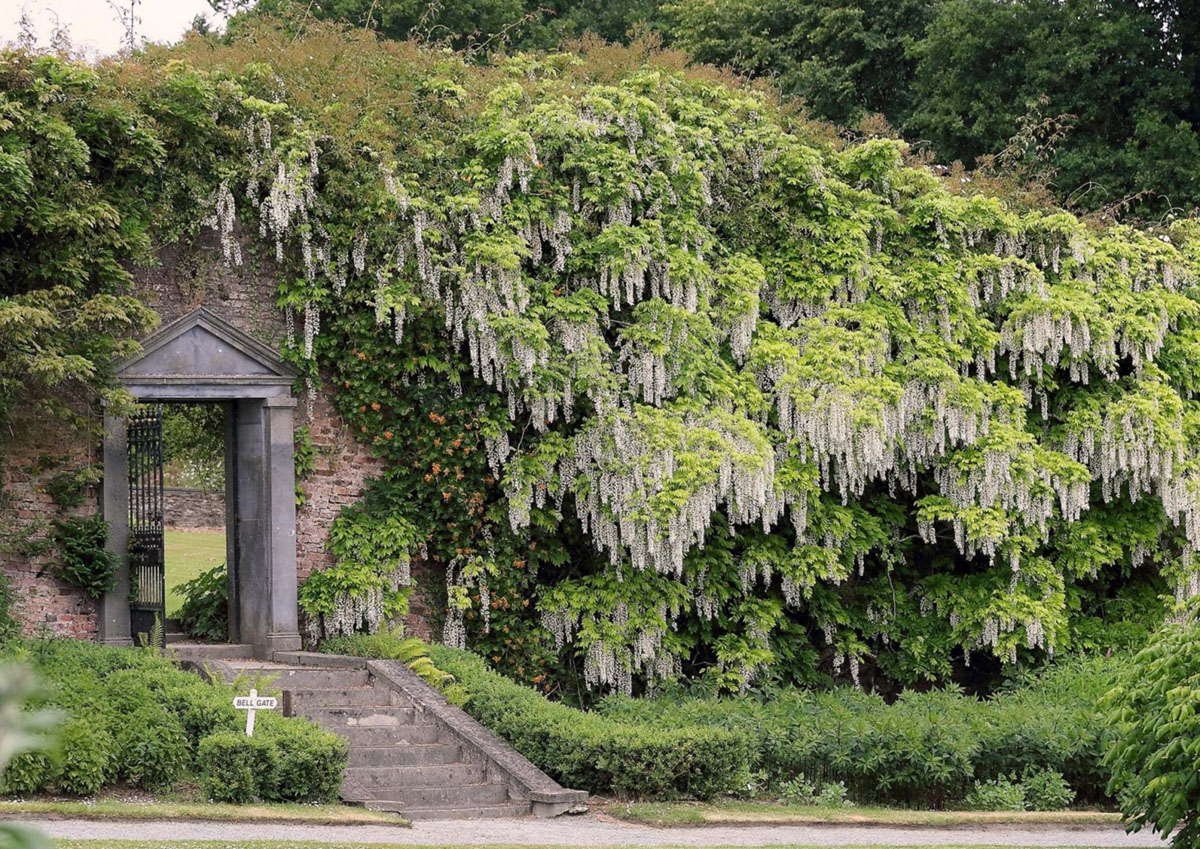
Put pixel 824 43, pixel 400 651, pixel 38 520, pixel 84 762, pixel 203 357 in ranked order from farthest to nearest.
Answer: pixel 824 43 < pixel 203 357 < pixel 400 651 < pixel 38 520 < pixel 84 762

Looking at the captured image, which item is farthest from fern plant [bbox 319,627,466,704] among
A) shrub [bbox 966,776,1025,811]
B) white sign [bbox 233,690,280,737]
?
shrub [bbox 966,776,1025,811]

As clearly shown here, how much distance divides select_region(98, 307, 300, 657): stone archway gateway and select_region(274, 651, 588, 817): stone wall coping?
0.68 meters

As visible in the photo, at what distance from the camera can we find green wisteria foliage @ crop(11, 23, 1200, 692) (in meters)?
13.0

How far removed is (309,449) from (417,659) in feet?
7.78

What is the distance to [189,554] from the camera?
22141mm

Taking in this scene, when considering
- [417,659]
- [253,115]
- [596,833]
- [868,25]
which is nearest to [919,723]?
[596,833]

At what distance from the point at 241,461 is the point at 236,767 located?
15.5 ft

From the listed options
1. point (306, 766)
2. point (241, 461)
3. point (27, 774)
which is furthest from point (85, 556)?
point (306, 766)

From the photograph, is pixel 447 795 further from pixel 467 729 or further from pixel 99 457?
pixel 99 457

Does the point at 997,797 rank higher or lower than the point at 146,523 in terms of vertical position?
lower

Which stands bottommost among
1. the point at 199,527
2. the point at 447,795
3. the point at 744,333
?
the point at 447,795

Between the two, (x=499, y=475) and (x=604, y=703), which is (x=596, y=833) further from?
(x=499, y=475)

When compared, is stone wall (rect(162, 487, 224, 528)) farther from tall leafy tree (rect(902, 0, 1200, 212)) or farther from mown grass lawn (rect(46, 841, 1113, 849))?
mown grass lawn (rect(46, 841, 1113, 849))

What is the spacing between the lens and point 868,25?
24.1 meters
